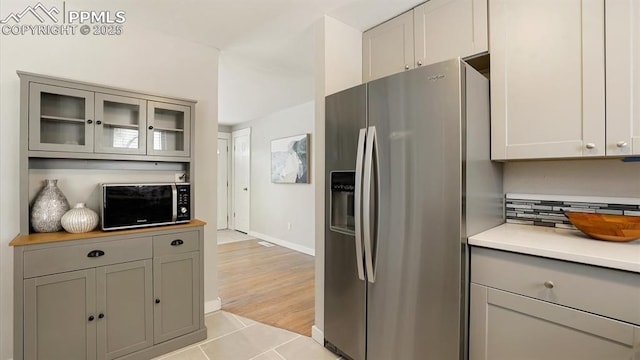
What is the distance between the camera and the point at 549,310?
3.76 ft

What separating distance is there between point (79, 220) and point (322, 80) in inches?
73.6

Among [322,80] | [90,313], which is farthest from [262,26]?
[90,313]

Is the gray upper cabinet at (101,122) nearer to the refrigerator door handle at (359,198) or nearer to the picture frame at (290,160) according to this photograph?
the refrigerator door handle at (359,198)

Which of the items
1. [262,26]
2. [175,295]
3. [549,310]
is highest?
[262,26]

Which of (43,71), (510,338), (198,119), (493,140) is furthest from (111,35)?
(510,338)

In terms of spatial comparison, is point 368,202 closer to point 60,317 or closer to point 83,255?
point 83,255

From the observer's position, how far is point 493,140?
1.57 m

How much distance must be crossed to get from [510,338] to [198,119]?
2.67m

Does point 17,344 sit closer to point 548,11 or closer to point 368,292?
point 368,292

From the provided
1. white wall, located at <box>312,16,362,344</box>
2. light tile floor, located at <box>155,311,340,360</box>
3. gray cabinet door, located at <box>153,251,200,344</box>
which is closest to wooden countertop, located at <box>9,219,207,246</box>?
gray cabinet door, located at <box>153,251,200,344</box>

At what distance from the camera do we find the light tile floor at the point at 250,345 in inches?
75.4

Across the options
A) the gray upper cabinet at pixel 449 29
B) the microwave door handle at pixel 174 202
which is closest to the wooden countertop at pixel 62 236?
the microwave door handle at pixel 174 202

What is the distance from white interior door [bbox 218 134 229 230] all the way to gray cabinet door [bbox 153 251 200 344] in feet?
14.9

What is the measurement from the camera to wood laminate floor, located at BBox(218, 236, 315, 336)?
8.14 feet
